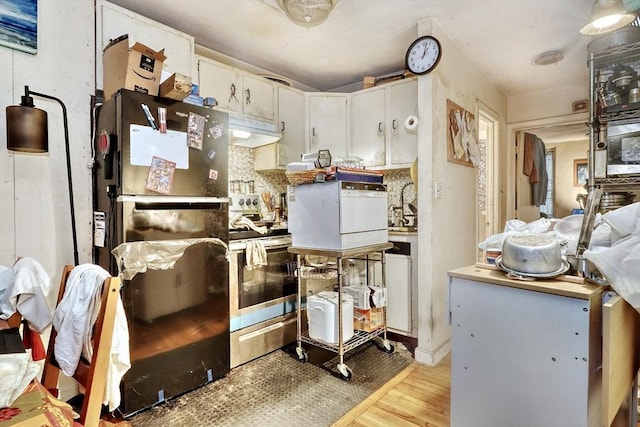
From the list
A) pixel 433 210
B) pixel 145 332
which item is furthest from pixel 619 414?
pixel 145 332

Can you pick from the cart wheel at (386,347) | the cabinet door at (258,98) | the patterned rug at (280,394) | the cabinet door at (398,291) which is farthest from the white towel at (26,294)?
the cabinet door at (398,291)

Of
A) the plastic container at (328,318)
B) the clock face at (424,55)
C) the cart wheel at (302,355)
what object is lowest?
the cart wheel at (302,355)

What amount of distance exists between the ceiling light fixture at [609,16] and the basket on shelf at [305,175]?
1.87 metres

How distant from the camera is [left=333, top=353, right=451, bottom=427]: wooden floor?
1836mm

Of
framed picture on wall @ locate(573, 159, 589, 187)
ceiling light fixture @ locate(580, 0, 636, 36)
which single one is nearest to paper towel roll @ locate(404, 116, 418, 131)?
ceiling light fixture @ locate(580, 0, 636, 36)

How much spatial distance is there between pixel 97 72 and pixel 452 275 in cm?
232

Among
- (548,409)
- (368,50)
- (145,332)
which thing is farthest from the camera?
(368,50)

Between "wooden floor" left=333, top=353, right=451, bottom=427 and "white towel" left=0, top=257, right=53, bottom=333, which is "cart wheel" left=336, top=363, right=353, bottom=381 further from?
"white towel" left=0, top=257, right=53, bottom=333

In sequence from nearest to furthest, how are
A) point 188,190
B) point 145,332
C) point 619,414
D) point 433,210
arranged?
point 619,414 < point 145,332 < point 188,190 < point 433,210

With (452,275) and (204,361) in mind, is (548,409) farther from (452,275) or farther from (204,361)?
(204,361)

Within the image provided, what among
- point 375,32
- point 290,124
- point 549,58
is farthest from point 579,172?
point 290,124

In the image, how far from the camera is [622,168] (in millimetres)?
2715

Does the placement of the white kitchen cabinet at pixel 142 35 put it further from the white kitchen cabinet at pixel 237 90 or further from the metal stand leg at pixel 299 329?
the metal stand leg at pixel 299 329

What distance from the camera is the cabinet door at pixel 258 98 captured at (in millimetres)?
2992
